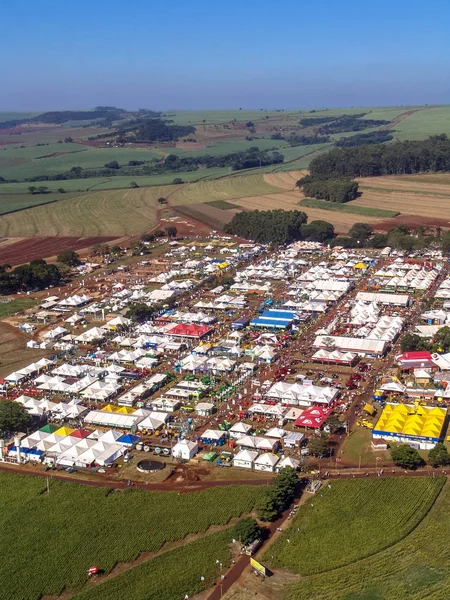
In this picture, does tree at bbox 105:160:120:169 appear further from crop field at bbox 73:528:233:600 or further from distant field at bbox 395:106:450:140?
crop field at bbox 73:528:233:600

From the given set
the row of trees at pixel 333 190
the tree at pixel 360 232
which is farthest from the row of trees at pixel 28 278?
the row of trees at pixel 333 190

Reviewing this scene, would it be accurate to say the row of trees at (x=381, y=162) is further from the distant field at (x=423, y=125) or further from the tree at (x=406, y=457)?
the tree at (x=406, y=457)

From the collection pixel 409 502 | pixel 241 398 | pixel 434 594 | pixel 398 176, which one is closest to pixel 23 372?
pixel 241 398

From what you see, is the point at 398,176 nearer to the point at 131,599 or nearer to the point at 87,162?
the point at 87,162

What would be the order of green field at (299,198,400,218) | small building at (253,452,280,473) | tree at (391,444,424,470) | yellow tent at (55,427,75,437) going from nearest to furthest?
tree at (391,444,424,470)
small building at (253,452,280,473)
yellow tent at (55,427,75,437)
green field at (299,198,400,218)

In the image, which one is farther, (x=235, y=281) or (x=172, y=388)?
(x=235, y=281)

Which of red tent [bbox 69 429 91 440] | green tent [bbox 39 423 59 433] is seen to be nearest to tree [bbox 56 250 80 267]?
green tent [bbox 39 423 59 433]
